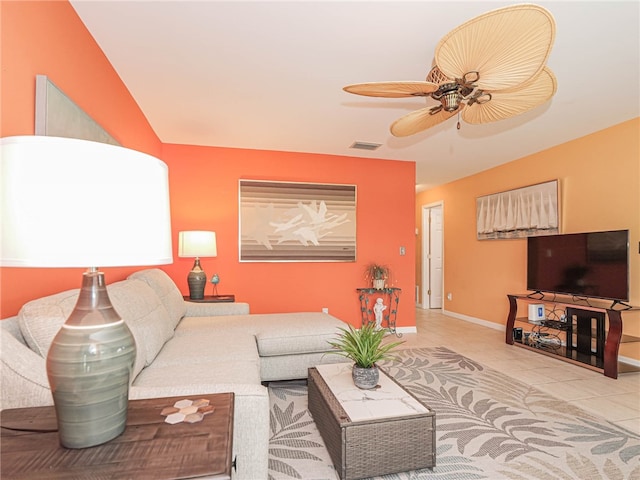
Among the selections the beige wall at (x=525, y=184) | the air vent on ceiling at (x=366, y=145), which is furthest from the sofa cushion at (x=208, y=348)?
the beige wall at (x=525, y=184)

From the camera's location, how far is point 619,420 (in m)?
2.26

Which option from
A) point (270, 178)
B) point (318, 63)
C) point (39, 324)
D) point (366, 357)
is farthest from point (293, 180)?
point (39, 324)

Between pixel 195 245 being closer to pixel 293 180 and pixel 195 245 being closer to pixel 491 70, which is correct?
pixel 293 180

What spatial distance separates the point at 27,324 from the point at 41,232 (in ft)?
2.05

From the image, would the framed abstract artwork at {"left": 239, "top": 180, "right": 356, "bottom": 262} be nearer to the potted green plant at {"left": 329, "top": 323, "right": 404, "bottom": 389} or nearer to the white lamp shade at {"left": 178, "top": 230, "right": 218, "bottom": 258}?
the white lamp shade at {"left": 178, "top": 230, "right": 218, "bottom": 258}

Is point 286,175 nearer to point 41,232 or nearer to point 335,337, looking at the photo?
point 335,337

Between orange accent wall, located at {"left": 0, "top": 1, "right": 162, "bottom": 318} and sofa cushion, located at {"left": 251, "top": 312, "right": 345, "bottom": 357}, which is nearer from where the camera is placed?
orange accent wall, located at {"left": 0, "top": 1, "right": 162, "bottom": 318}

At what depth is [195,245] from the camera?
3.53m

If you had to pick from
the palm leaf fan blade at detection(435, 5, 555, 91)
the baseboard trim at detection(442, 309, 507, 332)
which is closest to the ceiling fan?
the palm leaf fan blade at detection(435, 5, 555, 91)

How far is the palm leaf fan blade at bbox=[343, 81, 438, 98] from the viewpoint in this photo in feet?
5.52

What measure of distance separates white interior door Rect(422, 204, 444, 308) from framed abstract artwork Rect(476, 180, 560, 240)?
1.52 m

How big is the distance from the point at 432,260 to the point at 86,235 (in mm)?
6759

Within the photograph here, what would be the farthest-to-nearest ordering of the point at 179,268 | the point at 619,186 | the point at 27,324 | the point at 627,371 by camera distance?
the point at 179,268
the point at 619,186
the point at 627,371
the point at 27,324

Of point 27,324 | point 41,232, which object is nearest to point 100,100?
point 27,324
